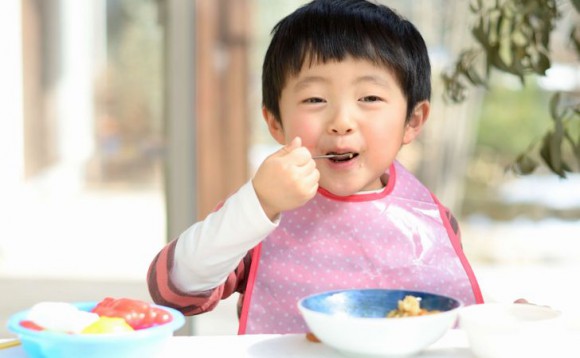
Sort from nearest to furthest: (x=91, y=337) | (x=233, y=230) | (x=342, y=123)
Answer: (x=91, y=337), (x=233, y=230), (x=342, y=123)

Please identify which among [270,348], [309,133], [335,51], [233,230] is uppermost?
[335,51]

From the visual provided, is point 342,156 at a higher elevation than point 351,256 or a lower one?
higher

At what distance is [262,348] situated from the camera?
39.3 inches

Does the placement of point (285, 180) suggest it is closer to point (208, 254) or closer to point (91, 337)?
point (208, 254)

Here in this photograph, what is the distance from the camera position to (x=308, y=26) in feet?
4.54

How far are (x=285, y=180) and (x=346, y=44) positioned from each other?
0.35 meters

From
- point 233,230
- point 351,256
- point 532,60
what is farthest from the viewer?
point 532,60

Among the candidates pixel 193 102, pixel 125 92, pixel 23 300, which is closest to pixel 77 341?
pixel 193 102

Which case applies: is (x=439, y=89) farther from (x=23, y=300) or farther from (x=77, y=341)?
(x=77, y=341)

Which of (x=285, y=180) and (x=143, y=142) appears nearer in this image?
(x=285, y=180)

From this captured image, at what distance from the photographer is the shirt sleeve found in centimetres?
109

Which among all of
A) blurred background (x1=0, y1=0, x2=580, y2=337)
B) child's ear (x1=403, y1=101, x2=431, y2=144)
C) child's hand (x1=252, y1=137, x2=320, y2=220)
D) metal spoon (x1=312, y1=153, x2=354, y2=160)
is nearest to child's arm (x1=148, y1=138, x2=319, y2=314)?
child's hand (x1=252, y1=137, x2=320, y2=220)

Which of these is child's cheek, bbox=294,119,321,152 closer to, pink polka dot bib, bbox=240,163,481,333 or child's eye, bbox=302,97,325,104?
child's eye, bbox=302,97,325,104

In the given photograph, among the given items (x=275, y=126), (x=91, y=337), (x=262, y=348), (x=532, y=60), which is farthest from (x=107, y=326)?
(x=532, y=60)
